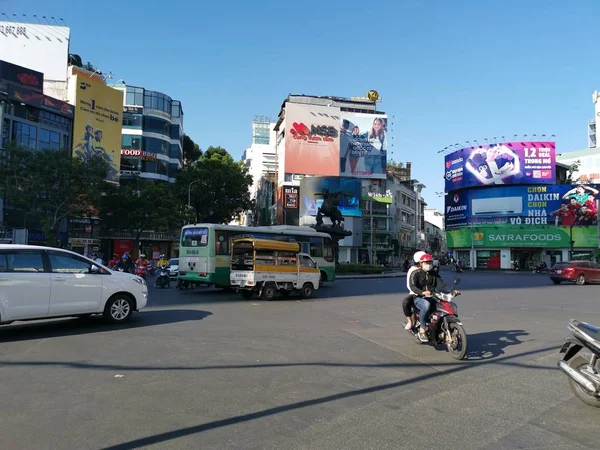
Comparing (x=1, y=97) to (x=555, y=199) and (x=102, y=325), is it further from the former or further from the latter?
(x=555, y=199)

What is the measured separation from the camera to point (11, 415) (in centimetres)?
469

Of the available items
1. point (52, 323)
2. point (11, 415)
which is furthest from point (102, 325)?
point (11, 415)

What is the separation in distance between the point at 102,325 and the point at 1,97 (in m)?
37.5

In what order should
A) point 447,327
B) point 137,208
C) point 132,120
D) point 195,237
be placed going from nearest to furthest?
point 447,327
point 195,237
point 137,208
point 132,120

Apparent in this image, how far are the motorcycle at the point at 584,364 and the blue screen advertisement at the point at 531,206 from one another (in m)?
64.6

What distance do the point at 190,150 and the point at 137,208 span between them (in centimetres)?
3657

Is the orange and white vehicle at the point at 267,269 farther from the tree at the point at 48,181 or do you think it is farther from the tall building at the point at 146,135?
the tall building at the point at 146,135

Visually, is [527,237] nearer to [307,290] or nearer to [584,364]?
[307,290]

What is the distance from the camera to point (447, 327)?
7.70m

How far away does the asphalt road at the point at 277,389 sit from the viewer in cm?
429

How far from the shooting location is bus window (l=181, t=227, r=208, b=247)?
64.6 ft

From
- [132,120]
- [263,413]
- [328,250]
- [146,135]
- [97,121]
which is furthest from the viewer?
[146,135]

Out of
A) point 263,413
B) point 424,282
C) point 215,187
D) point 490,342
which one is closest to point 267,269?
point 490,342

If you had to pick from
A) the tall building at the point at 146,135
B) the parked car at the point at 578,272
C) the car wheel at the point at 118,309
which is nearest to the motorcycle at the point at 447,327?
the car wheel at the point at 118,309
